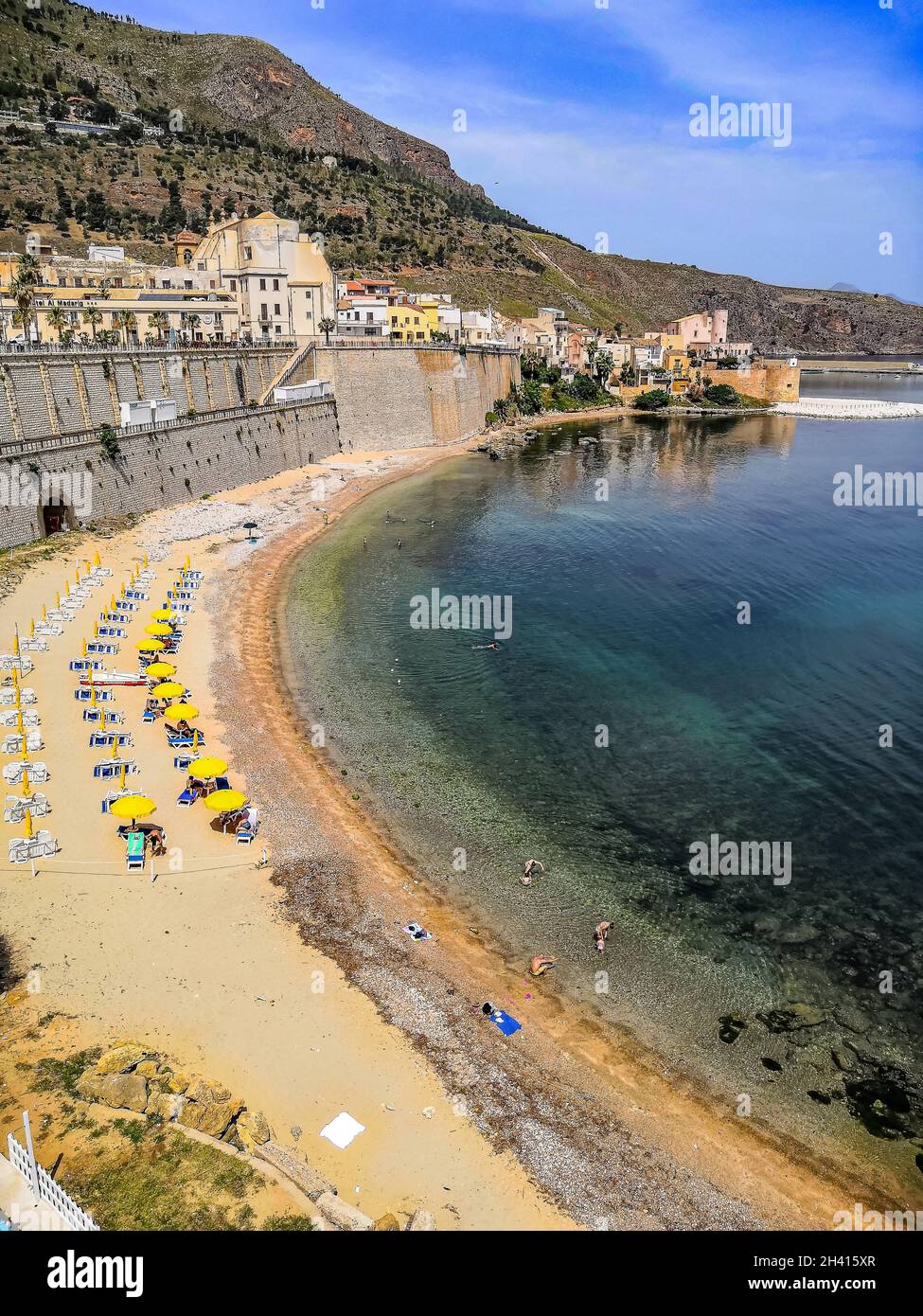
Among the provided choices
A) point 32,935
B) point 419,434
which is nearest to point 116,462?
point 32,935

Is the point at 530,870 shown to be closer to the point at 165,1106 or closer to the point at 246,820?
the point at 246,820

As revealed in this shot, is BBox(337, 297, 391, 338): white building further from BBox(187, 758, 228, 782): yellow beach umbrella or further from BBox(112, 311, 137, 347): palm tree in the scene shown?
BBox(187, 758, 228, 782): yellow beach umbrella

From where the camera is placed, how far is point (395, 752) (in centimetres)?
2877

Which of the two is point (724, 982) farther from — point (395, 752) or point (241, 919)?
point (395, 752)

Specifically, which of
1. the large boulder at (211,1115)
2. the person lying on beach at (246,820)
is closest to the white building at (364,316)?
the person lying on beach at (246,820)

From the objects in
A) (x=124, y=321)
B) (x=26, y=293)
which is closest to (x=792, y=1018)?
(x=26, y=293)

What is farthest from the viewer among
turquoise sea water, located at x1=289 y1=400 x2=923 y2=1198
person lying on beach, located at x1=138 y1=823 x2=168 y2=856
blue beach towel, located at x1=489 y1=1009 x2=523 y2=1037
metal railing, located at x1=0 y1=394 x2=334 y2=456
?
metal railing, located at x1=0 y1=394 x2=334 y2=456

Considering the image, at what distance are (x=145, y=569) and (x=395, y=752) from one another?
842 inches

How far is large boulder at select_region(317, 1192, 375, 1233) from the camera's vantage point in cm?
1195

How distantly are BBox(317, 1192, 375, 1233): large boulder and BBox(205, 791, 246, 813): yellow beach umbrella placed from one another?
1169 centimetres

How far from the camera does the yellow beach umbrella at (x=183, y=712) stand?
28438 millimetres

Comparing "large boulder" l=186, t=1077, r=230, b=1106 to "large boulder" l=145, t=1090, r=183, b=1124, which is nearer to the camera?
"large boulder" l=145, t=1090, r=183, b=1124

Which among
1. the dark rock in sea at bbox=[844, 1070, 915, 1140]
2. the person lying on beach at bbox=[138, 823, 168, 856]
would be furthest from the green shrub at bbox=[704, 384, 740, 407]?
the dark rock in sea at bbox=[844, 1070, 915, 1140]

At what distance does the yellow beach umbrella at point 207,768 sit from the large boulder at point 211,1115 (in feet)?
36.4
